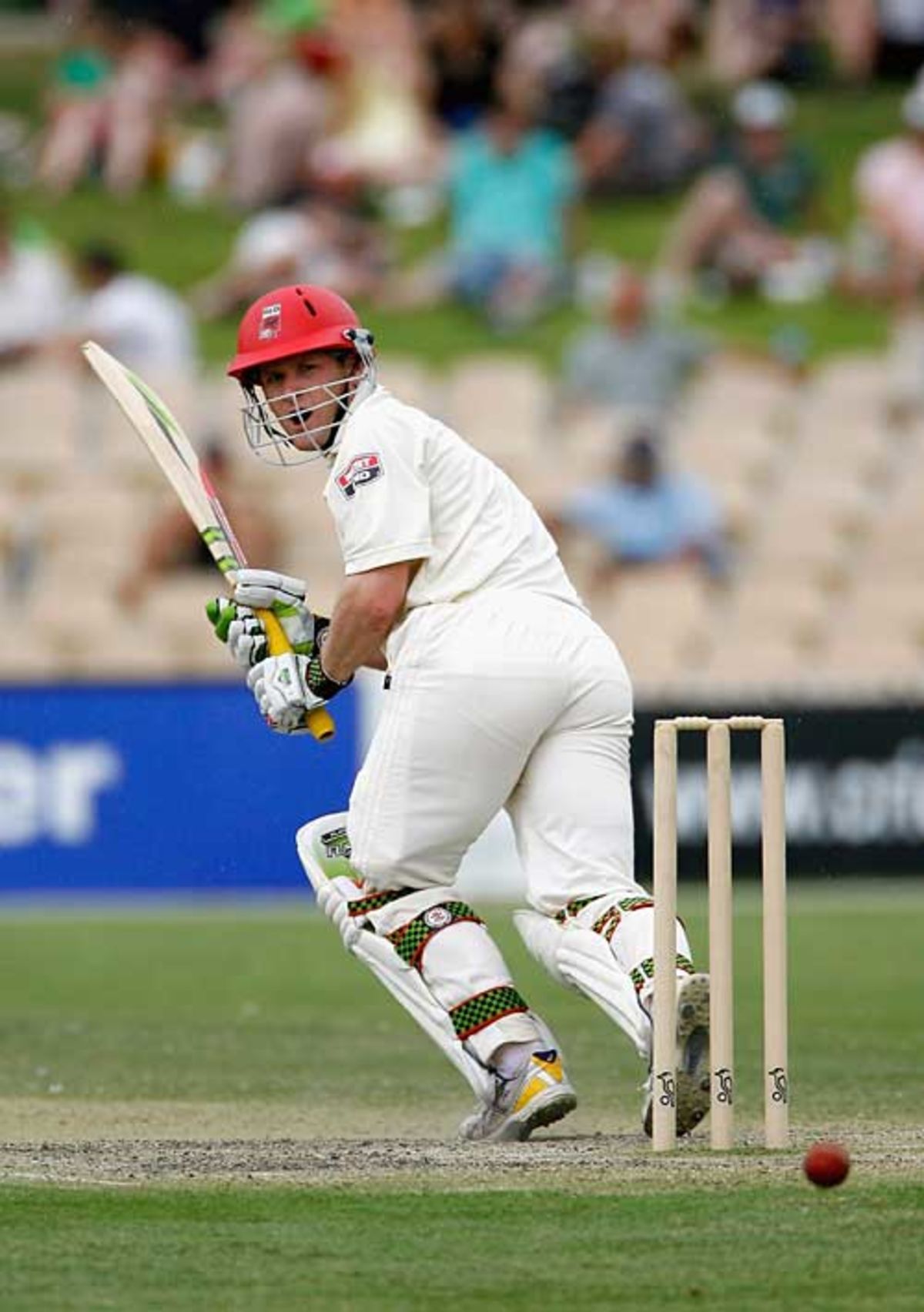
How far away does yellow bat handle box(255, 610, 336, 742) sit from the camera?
5.87 metres

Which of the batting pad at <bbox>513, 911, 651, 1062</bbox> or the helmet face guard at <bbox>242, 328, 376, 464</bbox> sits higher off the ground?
the helmet face guard at <bbox>242, 328, 376, 464</bbox>

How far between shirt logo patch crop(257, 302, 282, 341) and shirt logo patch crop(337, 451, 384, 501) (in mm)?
374

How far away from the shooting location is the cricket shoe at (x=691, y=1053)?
5320 millimetres

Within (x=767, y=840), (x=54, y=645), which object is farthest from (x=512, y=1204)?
(x=54, y=645)

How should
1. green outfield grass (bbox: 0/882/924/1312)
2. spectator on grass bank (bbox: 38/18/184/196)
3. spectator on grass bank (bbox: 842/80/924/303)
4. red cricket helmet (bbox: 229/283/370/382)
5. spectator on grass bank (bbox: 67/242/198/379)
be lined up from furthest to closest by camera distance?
spectator on grass bank (bbox: 38/18/184/196) → spectator on grass bank (bbox: 842/80/924/303) → spectator on grass bank (bbox: 67/242/198/379) → red cricket helmet (bbox: 229/283/370/382) → green outfield grass (bbox: 0/882/924/1312)

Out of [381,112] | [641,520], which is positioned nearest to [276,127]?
[381,112]

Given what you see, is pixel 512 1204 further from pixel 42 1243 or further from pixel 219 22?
pixel 219 22

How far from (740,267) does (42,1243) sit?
12024mm

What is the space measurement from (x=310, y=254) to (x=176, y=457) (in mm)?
9350

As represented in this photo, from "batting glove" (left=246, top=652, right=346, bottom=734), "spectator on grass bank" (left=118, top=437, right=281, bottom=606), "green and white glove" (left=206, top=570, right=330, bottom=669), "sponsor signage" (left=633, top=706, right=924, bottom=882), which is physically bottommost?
"sponsor signage" (left=633, top=706, right=924, bottom=882)

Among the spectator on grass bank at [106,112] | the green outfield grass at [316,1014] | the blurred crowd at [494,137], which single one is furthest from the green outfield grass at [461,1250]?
the spectator on grass bank at [106,112]

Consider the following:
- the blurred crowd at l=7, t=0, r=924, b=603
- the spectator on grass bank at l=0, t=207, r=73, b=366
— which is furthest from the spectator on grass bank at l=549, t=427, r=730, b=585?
the spectator on grass bank at l=0, t=207, r=73, b=366

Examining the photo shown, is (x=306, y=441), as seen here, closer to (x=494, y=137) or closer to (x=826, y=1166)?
(x=826, y=1166)

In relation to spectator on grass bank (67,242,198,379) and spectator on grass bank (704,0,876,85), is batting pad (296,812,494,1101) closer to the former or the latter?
spectator on grass bank (67,242,198,379)
